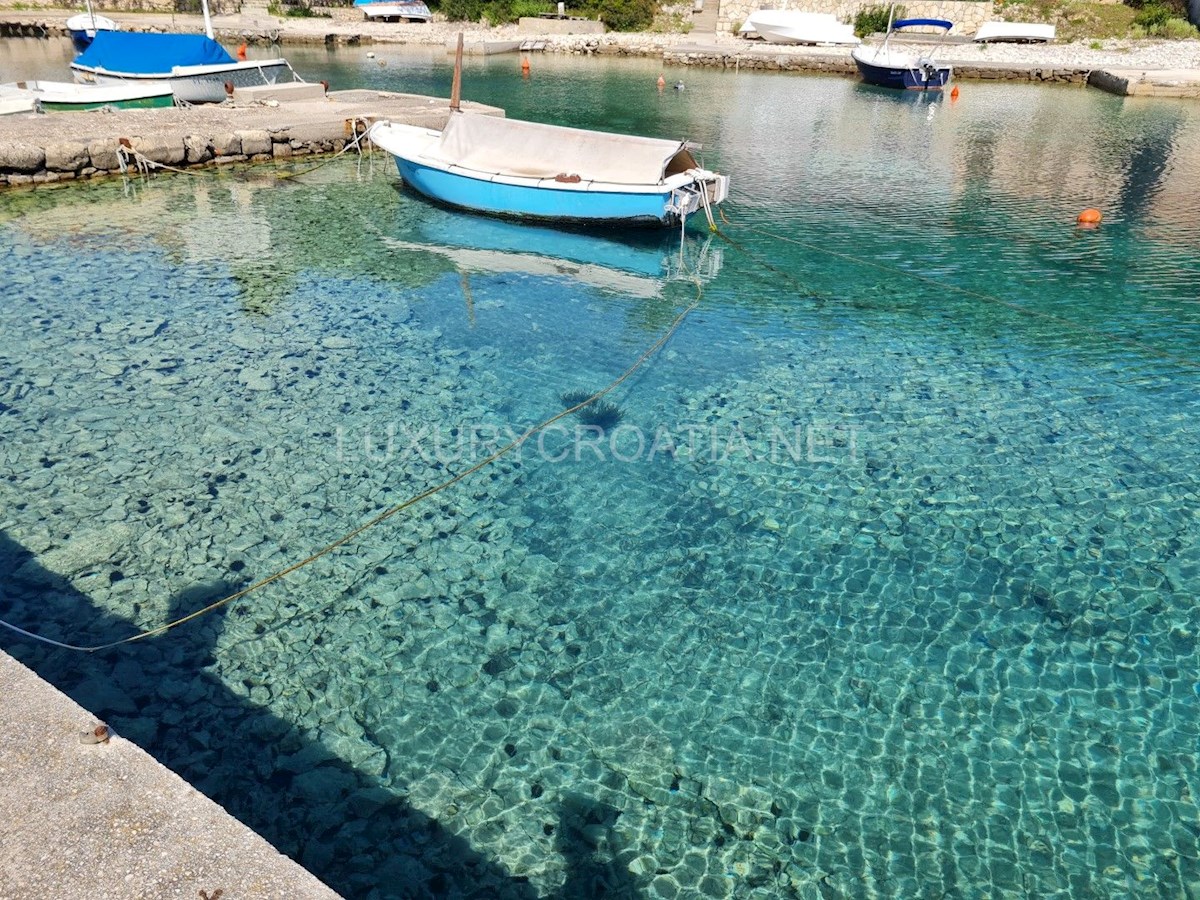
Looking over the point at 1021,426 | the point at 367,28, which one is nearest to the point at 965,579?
the point at 1021,426

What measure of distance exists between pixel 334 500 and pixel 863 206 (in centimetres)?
1599

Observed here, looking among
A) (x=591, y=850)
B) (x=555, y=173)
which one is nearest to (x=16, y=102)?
(x=555, y=173)

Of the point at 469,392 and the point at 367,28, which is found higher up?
the point at 367,28

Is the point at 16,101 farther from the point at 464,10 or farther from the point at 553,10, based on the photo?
the point at 553,10

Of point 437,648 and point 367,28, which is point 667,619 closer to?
point 437,648

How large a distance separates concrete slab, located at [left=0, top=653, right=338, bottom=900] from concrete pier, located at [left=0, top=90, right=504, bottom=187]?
17.8 m

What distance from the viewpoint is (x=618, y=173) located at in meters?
16.0

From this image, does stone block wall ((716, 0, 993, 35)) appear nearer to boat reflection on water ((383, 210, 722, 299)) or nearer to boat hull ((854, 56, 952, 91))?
boat hull ((854, 56, 952, 91))

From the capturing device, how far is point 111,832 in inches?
145

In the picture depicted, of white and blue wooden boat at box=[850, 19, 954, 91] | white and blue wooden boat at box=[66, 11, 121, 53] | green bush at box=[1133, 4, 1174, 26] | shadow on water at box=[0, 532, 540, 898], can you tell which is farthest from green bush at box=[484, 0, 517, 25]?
shadow on water at box=[0, 532, 540, 898]

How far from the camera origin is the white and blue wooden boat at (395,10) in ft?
190

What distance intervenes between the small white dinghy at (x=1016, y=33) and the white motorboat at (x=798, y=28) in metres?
8.57

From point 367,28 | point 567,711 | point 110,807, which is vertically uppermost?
point 367,28

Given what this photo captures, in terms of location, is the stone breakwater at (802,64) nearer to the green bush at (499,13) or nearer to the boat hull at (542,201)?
the green bush at (499,13)
